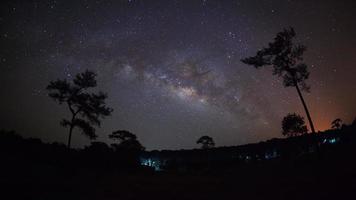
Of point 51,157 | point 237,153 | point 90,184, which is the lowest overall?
point 90,184

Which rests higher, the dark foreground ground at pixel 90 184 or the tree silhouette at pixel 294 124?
the tree silhouette at pixel 294 124

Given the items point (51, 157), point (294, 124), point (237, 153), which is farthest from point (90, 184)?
point (237, 153)

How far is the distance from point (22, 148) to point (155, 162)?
54701 millimetres

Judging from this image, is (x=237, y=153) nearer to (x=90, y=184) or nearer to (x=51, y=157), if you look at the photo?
(x=51, y=157)

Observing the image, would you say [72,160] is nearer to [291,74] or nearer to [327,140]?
[291,74]

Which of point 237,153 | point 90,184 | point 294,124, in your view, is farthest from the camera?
point 237,153

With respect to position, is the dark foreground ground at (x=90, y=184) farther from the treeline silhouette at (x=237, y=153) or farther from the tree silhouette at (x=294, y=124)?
the treeline silhouette at (x=237, y=153)

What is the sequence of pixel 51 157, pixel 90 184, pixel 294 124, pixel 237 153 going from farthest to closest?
pixel 237 153, pixel 294 124, pixel 51 157, pixel 90 184

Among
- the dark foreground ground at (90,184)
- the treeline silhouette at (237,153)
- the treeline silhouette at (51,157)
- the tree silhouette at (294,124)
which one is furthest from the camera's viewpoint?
the treeline silhouette at (237,153)

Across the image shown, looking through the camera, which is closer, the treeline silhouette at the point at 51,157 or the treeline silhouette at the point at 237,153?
the treeline silhouette at the point at 51,157

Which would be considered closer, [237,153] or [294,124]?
[294,124]

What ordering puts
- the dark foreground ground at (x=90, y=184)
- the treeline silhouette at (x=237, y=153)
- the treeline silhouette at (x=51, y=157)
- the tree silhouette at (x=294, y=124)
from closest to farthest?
the dark foreground ground at (x=90, y=184) → the treeline silhouette at (x=51, y=157) → the tree silhouette at (x=294, y=124) → the treeline silhouette at (x=237, y=153)

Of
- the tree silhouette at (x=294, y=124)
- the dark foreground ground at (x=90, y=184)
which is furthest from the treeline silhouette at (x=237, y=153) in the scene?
the dark foreground ground at (x=90, y=184)

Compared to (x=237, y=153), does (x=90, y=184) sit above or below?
below
